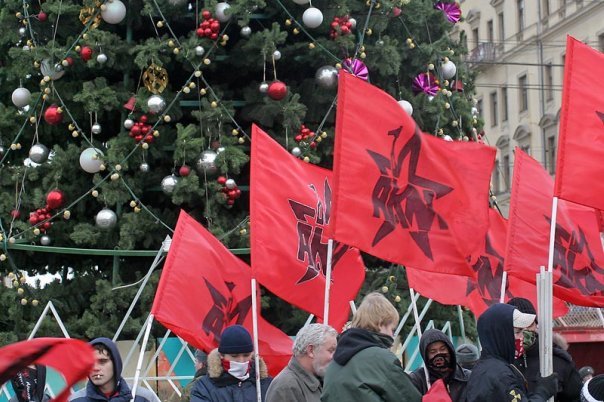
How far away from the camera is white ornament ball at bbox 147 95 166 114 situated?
1453 cm

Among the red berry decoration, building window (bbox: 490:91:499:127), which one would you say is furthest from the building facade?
the red berry decoration

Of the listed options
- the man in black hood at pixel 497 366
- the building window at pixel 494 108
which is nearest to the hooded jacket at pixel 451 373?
the man in black hood at pixel 497 366

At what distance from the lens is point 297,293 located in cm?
1131

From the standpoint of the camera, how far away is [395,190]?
10445 mm

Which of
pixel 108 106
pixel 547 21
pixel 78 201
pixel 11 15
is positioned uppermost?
pixel 547 21

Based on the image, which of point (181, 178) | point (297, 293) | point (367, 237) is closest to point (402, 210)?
point (367, 237)

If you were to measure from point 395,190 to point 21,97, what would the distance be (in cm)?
596

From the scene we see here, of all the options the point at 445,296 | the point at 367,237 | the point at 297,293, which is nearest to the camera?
the point at 367,237

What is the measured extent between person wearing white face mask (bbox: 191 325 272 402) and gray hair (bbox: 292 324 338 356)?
2.38ft

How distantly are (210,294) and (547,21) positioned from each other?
43.5 m

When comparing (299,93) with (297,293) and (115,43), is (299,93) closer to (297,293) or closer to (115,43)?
(115,43)

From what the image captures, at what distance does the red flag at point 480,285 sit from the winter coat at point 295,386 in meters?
5.09

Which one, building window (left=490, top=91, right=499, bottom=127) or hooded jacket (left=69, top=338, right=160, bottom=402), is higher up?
building window (left=490, top=91, right=499, bottom=127)

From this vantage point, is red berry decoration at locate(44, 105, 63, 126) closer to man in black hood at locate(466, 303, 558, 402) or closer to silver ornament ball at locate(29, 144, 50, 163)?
silver ornament ball at locate(29, 144, 50, 163)
